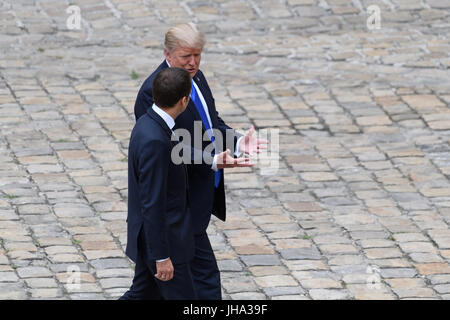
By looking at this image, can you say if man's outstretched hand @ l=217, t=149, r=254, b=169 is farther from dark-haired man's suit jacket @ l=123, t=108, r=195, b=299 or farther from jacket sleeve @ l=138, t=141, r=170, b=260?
jacket sleeve @ l=138, t=141, r=170, b=260

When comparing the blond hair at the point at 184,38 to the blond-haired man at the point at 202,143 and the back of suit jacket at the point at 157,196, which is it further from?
the back of suit jacket at the point at 157,196

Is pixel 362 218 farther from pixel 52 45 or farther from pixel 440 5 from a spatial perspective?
pixel 440 5

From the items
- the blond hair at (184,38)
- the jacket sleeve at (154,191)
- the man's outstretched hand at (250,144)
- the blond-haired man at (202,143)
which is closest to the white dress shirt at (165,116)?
the jacket sleeve at (154,191)

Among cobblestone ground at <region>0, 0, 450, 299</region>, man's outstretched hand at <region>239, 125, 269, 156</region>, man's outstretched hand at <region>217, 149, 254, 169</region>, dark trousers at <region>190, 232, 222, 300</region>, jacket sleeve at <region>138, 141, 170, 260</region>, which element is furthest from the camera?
cobblestone ground at <region>0, 0, 450, 299</region>

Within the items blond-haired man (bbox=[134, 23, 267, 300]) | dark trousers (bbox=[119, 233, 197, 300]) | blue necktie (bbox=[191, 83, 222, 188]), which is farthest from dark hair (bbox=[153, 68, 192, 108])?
dark trousers (bbox=[119, 233, 197, 300])

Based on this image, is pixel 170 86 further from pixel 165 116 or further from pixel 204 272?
pixel 204 272

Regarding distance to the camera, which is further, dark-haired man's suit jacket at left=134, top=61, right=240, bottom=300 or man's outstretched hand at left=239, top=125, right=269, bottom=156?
man's outstretched hand at left=239, top=125, right=269, bottom=156

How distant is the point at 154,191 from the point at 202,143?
75 centimetres

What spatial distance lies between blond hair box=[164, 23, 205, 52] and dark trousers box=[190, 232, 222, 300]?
1.09 metres

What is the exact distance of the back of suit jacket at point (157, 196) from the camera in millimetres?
5164

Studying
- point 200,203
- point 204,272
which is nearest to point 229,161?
point 200,203

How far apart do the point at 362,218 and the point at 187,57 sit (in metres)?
2.63

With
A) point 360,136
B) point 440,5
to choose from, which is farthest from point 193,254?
point 440,5

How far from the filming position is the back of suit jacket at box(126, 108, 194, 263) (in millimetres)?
5164
